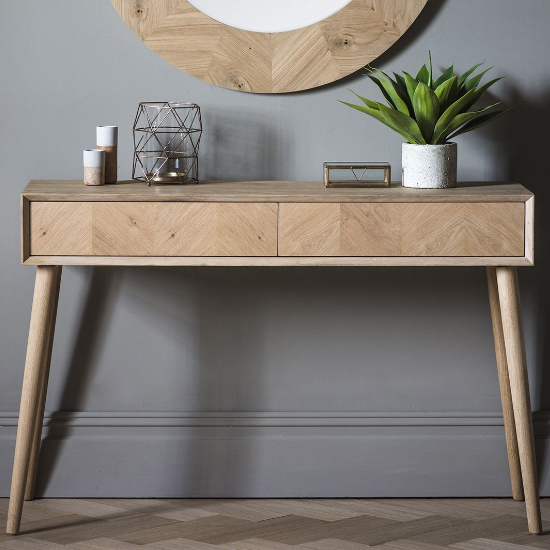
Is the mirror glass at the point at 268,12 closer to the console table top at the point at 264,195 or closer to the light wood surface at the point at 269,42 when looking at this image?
the light wood surface at the point at 269,42

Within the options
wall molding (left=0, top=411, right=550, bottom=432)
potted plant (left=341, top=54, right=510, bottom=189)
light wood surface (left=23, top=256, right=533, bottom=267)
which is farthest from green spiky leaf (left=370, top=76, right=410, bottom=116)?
wall molding (left=0, top=411, right=550, bottom=432)

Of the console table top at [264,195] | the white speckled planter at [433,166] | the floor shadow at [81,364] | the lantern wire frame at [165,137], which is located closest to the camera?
the console table top at [264,195]

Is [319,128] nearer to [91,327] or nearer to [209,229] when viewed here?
[209,229]

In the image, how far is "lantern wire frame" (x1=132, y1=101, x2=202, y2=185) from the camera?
2135mm

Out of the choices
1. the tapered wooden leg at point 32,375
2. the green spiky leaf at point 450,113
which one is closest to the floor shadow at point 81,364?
the tapered wooden leg at point 32,375

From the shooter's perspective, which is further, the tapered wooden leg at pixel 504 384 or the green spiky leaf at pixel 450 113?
the tapered wooden leg at pixel 504 384

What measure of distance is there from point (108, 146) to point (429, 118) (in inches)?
32.1

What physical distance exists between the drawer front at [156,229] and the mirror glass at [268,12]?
24.1 inches

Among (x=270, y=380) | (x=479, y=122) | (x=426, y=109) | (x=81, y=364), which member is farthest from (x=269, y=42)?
(x=81, y=364)

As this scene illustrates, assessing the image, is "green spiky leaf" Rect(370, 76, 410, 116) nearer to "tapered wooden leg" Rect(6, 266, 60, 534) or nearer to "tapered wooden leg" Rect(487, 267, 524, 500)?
"tapered wooden leg" Rect(487, 267, 524, 500)

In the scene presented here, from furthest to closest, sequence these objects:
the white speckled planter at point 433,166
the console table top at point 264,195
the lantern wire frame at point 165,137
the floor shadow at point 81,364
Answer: the floor shadow at point 81,364 < the lantern wire frame at point 165,137 < the white speckled planter at point 433,166 < the console table top at point 264,195

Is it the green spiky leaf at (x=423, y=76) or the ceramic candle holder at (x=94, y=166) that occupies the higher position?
the green spiky leaf at (x=423, y=76)

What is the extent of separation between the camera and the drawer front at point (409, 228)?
6.15 ft

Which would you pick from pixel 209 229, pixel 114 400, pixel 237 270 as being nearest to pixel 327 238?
pixel 209 229
